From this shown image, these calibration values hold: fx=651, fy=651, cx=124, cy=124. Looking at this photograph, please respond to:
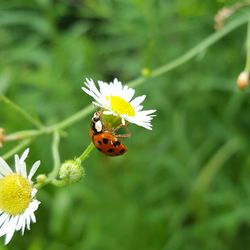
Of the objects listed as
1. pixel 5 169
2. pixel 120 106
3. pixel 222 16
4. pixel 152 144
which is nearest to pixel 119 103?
pixel 120 106

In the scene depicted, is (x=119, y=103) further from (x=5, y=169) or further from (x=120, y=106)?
(x=5, y=169)

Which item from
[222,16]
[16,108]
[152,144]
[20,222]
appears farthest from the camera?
[152,144]

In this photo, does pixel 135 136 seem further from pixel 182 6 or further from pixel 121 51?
pixel 182 6

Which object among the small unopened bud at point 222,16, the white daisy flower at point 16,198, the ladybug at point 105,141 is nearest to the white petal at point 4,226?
the white daisy flower at point 16,198

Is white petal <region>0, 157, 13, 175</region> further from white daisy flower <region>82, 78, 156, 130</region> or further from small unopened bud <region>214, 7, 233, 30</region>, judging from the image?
small unopened bud <region>214, 7, 233, 30</region>

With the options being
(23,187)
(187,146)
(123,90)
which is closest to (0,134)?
(23,187)

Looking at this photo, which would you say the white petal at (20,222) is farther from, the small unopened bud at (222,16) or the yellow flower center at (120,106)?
the small unopened bud at (222,16)
